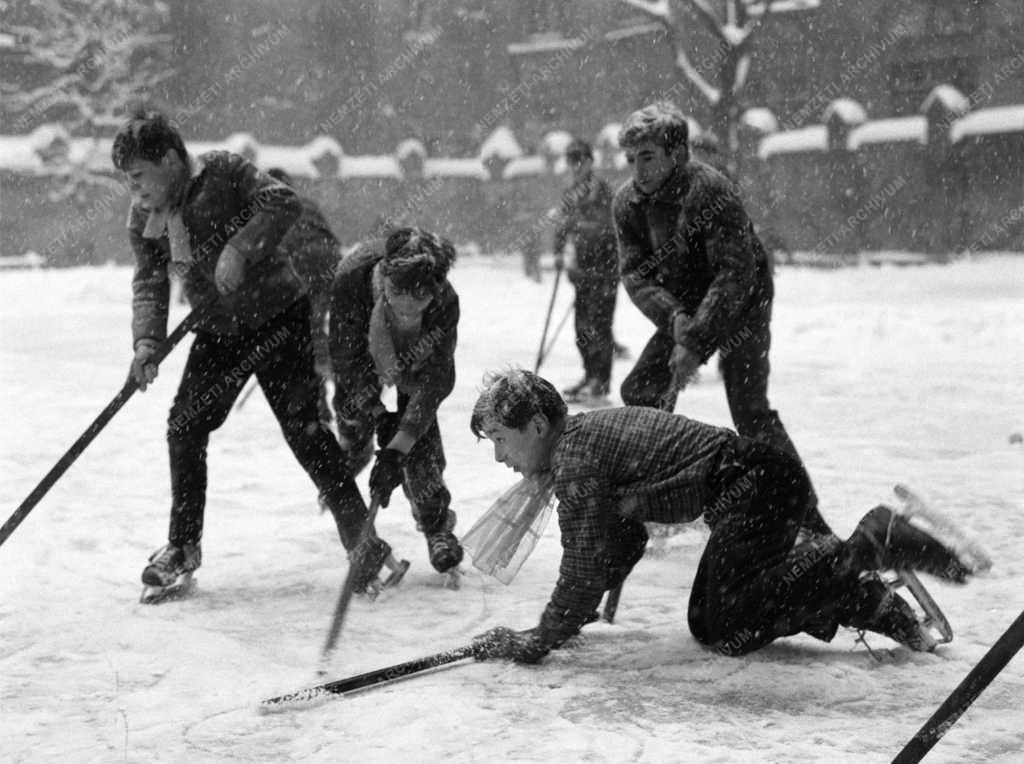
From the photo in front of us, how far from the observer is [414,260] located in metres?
4.20

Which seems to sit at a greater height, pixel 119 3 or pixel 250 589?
pixel 119 3

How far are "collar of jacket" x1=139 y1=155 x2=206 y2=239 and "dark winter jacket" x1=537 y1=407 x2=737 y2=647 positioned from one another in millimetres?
1812

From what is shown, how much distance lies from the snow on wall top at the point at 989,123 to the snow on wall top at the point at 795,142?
283 centimetres

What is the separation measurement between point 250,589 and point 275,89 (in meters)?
33.4

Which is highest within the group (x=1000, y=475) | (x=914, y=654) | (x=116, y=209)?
(x=914, y=654)

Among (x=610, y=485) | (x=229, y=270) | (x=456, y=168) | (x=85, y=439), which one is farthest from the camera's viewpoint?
(x=456, y=168)

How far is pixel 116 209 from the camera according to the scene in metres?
31.9

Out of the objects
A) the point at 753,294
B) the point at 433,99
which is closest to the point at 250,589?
the point at 753,294

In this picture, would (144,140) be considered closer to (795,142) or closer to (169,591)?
(169,591)

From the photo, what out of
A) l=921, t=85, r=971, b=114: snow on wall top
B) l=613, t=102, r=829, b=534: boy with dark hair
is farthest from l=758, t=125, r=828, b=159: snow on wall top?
l=613, t=102, r=829, b=534: boy with dark hair

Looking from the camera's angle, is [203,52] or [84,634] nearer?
[84,634]

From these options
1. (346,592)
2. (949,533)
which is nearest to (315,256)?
(346,592)

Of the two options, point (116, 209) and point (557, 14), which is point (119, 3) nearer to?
point (116, 209)

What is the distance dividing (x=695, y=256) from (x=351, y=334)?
60.5 inches
